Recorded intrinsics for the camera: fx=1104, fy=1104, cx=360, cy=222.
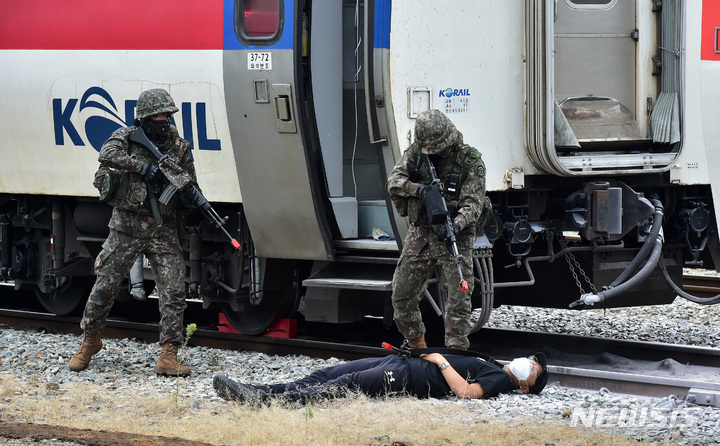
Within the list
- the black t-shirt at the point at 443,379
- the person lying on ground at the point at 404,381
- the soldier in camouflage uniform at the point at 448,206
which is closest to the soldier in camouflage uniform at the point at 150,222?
the person lying on ground at the point at 404,381

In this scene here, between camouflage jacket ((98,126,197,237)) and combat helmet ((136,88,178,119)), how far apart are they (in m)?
0.22

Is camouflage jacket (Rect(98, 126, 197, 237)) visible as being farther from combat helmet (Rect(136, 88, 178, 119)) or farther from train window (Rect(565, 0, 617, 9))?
train window (Rect(565, 0, 617, 9))

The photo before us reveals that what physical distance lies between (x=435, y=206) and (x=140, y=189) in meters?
2.21

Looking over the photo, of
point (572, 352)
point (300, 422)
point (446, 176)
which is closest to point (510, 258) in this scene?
point (572, 352)

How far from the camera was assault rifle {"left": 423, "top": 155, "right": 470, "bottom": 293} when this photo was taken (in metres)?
7.25

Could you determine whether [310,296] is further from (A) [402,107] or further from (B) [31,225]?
(B) [31,225]

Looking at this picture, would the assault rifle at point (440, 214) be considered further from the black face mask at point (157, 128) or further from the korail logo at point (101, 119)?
the korail logo at point (101, 119)

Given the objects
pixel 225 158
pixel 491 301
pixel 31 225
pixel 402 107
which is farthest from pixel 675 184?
pixel 31 225

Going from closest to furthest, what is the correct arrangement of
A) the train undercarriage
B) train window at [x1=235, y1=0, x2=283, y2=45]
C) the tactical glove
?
the tactical glove < train window at [x1=235, y1=0, x2=283, y2=45] < the train undercarriage

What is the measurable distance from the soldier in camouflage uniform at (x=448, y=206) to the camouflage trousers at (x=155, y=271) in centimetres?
163

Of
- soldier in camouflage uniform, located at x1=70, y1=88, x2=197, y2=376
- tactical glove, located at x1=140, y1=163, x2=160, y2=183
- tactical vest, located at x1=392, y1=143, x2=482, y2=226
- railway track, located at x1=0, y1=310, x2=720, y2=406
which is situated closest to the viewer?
railway track, located at x1=0, y1=310, x2=720, y2=406

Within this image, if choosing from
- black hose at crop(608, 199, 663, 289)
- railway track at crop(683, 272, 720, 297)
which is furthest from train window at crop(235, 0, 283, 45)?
railway track at crop(683, 272, 720, 297)

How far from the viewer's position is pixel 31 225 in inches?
408

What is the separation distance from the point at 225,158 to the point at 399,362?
269cm
